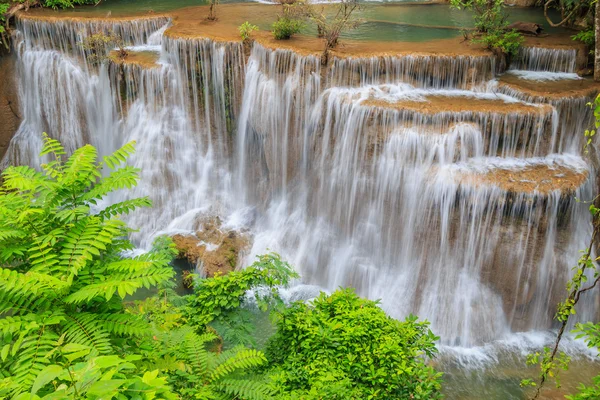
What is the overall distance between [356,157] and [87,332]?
823cm

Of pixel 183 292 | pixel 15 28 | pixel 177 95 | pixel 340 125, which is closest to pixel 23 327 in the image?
pixel 183 292

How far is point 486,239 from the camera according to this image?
30.5 feet

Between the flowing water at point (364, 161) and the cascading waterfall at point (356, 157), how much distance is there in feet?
0.12

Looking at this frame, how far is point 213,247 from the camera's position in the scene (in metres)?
11.7

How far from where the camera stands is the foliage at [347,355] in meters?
5.13

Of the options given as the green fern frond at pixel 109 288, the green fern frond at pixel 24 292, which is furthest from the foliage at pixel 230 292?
the green fern frond at pixel 24 292

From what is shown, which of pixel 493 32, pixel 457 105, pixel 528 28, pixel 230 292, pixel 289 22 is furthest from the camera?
pixel 528 28

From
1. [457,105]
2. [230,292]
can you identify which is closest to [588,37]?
[457,105]

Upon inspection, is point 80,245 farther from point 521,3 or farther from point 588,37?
point 521,3

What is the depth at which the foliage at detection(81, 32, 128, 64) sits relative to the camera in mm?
13547

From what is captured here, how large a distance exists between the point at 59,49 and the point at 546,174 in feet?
45.0

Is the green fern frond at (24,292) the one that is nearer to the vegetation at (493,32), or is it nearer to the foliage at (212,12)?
the vegetation at (493,32)

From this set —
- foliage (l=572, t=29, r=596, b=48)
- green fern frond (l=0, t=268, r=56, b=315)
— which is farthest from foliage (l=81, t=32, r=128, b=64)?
foliage (l=572, t=29, r=596, b=48)

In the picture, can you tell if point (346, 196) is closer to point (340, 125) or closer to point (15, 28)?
point (340, 125)
